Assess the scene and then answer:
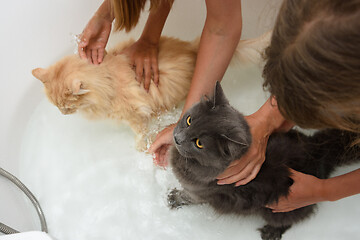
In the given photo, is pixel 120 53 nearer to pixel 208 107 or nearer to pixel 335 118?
pixel 208 107

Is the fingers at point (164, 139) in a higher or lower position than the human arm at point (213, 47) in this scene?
lower

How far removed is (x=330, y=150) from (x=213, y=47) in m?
0.59

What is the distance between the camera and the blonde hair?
99cm

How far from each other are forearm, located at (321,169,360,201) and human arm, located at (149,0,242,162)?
1.71 ft

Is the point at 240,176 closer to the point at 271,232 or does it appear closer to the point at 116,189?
the point at 271,232

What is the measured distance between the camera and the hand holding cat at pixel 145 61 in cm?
124

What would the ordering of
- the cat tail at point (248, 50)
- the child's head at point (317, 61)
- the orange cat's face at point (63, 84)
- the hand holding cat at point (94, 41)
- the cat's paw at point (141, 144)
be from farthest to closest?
1. the cat's paw at point (141, 144)
2. the cat tail at point (248, 50)
3. the hand holding cat at point (94, 41)
4. the orange cat's face at point (63, 84)
5. the child's head at point (317, 61)

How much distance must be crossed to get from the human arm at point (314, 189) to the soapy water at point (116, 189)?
391 mm

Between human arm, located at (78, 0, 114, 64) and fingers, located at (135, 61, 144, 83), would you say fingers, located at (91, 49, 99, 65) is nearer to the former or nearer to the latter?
human arm, located at (78, 0, 114, 64)

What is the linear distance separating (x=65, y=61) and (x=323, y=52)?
1.02 m

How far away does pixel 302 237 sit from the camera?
51.0 inches

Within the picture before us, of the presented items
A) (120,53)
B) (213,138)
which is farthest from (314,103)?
(120,53)

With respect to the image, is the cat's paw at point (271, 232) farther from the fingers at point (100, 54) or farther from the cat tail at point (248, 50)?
the fingers at point (100, 54)

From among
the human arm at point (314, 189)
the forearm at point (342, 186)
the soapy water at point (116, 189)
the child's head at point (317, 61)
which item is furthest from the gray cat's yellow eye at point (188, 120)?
the soapy water at point (116, 189)
